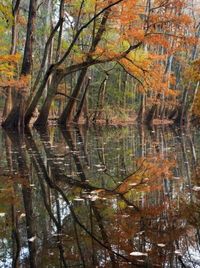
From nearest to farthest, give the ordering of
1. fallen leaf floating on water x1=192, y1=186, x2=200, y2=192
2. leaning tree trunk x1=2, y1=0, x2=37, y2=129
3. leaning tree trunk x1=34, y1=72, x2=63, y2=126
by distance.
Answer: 1. fallen leaf floating on water x1=192, y1=186, x2=200, y2=192
2. leaning tree trunk x1=2, y1=0, x2=37, y2=129
3. leaning tree trunk x1=34, y1=72, x2=63, y2=126

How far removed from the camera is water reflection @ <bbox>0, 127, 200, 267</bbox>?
3148 mm

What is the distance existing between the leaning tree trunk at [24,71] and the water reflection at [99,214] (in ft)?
32.2

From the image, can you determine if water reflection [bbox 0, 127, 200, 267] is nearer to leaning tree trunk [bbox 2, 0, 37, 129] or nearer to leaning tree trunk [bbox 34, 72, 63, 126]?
leaning tree trunk [bbox 2, 0, 37, 129]

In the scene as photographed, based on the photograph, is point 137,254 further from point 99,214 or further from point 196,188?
point 196,188

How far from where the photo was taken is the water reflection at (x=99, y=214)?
3148 mm

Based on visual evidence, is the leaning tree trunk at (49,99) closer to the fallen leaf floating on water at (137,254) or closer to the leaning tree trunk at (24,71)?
the leaning tree trunk at (24,71)

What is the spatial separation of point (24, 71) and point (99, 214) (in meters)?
13.9

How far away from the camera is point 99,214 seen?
4.22 metres

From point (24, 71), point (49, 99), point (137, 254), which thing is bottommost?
point (137, 254)

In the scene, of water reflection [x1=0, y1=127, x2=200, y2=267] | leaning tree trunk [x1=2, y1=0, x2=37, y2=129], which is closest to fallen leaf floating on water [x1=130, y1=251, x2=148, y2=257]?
water reflection [x1=0, y1=127, x2=200, y2=267]

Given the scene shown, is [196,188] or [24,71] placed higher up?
[24,71]

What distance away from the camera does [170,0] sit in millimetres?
15828

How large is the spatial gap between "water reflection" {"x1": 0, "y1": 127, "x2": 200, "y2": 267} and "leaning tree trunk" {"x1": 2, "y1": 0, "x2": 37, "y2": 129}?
982cm

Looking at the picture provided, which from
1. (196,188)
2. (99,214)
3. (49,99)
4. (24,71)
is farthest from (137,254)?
(49,99)
